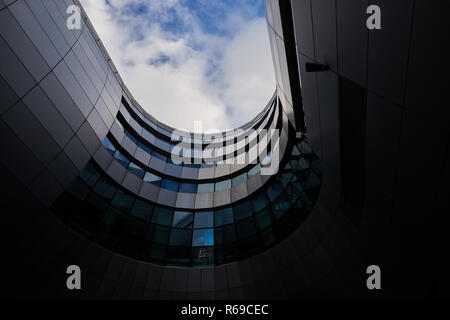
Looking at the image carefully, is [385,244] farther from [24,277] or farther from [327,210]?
[24,277]

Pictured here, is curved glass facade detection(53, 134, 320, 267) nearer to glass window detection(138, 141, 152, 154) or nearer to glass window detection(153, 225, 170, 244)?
glass window detection(153, 225, 170, 244)

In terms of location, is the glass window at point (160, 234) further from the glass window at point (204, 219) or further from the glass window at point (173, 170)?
the glass window at point (173, 170)

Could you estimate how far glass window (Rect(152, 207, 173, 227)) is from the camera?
17.7 metres

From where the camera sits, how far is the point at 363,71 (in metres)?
5.26

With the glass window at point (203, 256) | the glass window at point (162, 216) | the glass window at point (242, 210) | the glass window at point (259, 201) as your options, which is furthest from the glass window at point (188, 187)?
the glass window at point (259, 201)

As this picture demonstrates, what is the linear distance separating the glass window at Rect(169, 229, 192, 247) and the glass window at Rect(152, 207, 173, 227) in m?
0.82

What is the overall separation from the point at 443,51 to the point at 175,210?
59.4ft

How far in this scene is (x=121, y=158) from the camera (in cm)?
1727

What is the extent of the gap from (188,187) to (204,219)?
354 cm

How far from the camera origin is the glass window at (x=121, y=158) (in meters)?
16.7

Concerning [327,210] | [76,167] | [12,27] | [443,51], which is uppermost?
[12,27]

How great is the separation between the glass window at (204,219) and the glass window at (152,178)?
4.21 m
